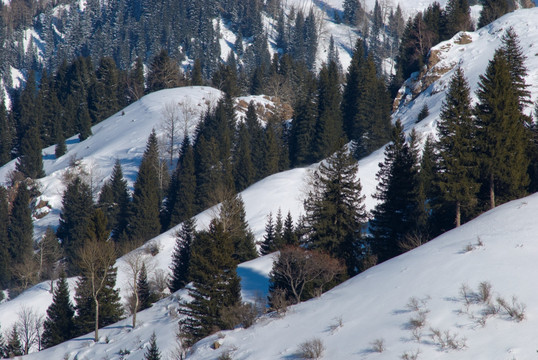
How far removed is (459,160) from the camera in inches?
1200

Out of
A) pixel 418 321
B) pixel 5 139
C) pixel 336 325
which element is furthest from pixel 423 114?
pixel 5 139

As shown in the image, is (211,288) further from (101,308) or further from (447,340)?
(447,340)

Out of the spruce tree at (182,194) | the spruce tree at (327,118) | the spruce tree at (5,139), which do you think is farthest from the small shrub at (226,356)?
the spruce tree at (5,139)

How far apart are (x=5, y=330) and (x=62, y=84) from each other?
8547 centimetres

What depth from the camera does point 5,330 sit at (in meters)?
47.1

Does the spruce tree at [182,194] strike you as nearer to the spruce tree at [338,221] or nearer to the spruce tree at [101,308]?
the spruce tree at [101,308]

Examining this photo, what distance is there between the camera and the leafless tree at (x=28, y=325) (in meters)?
46.7

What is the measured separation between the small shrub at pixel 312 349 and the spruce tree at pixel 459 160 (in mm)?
15110

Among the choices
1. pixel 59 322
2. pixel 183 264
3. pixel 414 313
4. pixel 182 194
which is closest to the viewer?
pixel 414 313

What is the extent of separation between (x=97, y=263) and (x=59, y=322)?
6.67 metres

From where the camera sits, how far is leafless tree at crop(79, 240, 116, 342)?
127 feet

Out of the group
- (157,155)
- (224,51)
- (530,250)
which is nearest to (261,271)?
(530,250)

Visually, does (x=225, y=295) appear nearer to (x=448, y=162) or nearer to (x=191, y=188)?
(x=448, y=162)

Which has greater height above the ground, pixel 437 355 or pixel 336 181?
pixel 336 181
